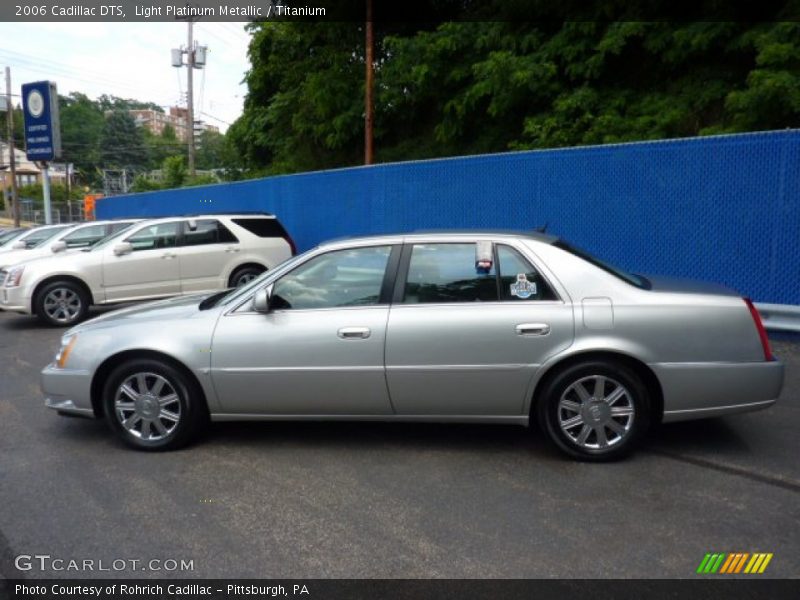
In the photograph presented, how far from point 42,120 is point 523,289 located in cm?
1896

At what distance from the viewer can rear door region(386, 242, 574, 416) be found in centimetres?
440

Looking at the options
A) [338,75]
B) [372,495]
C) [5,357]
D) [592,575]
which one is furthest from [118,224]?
[592,575]

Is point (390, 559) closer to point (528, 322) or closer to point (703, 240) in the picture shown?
point (528, 322)

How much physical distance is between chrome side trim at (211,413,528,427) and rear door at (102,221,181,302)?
6639mm

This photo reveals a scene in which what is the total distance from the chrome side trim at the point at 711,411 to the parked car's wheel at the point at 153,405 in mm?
3071

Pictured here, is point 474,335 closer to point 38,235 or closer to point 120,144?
point 38,235

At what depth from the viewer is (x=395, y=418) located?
4656mm

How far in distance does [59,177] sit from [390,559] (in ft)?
375

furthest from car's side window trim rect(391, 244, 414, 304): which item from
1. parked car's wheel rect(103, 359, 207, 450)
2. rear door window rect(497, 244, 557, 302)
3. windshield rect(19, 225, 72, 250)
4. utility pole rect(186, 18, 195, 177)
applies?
utility pole rect(186, 18, 195, 177)

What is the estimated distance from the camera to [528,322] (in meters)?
4.40

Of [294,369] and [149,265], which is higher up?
Result: [149,265]

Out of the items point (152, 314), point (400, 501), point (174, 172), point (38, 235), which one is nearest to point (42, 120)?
point (38, 235)

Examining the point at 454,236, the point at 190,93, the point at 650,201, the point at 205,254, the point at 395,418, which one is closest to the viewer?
the point at 395,418
